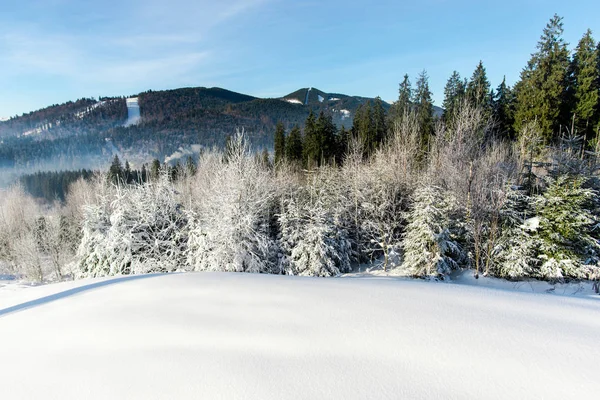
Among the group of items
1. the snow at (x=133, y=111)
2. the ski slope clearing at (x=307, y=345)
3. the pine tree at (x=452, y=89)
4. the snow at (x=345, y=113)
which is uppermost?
the snow at (x=133, y=111)

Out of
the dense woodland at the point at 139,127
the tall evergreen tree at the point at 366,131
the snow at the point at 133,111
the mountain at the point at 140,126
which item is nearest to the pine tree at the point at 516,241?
the tall evergreen tree at the point at 366,131

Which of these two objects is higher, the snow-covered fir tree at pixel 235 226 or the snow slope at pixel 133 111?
the snow slope at pixel 133 111

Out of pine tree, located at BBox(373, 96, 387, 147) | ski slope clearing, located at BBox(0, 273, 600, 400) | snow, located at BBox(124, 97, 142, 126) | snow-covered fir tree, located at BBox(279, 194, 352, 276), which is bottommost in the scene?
snow-covered fir tree, located at BBox(279, 194, 352, 276)

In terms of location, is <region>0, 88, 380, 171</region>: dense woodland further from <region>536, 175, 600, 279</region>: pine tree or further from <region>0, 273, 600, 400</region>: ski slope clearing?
<region>0, 273, 600, 400</region>: ski slope clearing

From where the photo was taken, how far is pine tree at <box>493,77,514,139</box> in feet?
85.0

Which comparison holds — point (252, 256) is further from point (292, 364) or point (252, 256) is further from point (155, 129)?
point (155, 129)

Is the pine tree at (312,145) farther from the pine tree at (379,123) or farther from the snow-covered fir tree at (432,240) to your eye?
the snow-covered fir tree at (432,240)

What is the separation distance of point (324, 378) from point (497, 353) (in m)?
1.36

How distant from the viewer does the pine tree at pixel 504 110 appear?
25906 mm

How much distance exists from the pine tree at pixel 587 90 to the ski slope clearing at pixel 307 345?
84.0 feet

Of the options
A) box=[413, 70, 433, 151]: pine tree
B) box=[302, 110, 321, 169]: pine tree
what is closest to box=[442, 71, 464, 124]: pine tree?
box=[413, 70, 433, 151]: pine tree

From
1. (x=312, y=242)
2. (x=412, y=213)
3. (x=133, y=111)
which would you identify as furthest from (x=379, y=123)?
(x=133, y=111)

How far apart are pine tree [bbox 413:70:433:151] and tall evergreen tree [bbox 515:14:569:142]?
7.05 m

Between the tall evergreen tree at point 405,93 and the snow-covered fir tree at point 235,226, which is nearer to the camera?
the snow-covered fir tree at point 235,226
